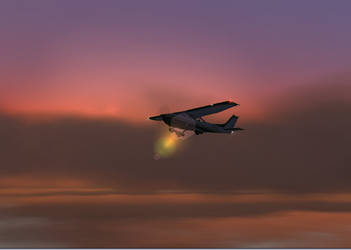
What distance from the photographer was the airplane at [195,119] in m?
79.1

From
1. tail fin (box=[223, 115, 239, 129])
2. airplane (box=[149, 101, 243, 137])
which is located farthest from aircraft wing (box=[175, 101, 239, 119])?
tail fin (box=[223, 115, 239, 129])

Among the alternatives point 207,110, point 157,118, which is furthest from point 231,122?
point 157,118

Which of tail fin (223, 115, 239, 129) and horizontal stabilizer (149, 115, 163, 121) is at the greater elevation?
tail fin (223, 115, 239, 129)

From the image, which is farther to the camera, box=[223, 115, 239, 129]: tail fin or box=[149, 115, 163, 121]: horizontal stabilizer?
box=[223, 115, 239, 129]: tail fin

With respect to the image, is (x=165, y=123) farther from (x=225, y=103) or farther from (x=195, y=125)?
(x=225, y=103)

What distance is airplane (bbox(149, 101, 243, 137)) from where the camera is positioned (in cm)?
7912

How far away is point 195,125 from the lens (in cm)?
8288

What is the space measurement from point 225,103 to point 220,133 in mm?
10938

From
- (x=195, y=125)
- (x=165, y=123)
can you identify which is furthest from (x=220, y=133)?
(x=165, y=123)

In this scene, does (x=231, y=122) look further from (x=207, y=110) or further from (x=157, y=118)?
(x=157, y=118)

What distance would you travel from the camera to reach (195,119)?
83875 mm

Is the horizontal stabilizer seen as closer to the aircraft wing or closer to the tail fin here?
the aircraft wing

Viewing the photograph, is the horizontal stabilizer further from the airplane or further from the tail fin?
the tail fin

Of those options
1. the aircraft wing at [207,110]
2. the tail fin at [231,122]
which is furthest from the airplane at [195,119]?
the tail fin at [231,122]
